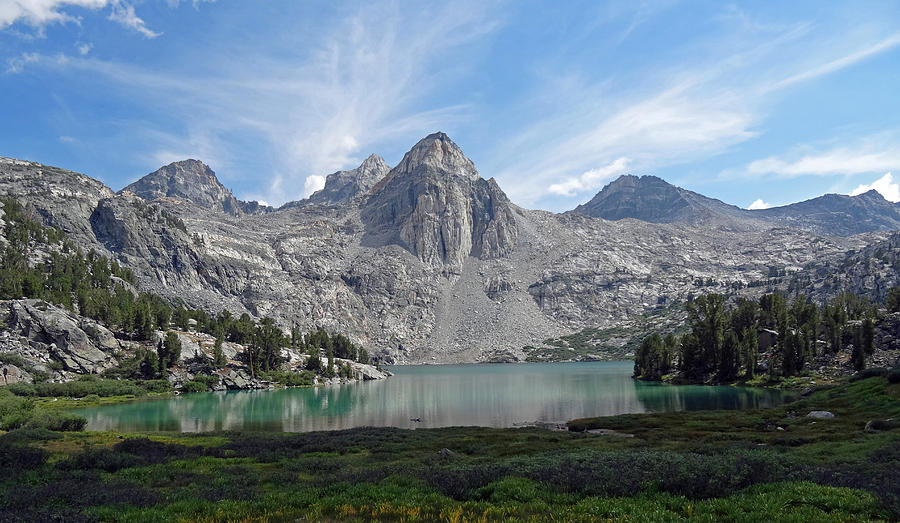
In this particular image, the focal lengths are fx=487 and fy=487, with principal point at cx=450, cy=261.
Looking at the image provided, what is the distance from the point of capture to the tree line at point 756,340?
104 m

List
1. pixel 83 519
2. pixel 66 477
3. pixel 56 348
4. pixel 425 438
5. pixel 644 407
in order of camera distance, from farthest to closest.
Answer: pixel 56 348, pixel 644 407, pixel 425 438, pixel 66 477, pixel 83 519

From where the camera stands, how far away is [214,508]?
15.8 meters

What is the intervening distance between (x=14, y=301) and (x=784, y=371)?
183 metres

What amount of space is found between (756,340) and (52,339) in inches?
6715

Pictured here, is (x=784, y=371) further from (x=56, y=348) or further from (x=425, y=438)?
(x=56, y=348)

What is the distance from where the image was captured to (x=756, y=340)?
116m

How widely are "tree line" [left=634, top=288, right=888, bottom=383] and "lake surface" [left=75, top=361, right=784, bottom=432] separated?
1221 cm

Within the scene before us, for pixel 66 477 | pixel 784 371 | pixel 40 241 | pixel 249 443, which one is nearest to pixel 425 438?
pixel 249 443

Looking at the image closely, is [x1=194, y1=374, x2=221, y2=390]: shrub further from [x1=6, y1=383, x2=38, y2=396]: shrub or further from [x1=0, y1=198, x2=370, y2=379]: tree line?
[x1=6, y1=383, x2=38, y2=396]: shrub

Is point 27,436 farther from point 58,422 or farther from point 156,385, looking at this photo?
point 156,385

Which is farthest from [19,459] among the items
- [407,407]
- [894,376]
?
[894,376]

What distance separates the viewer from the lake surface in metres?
70.4

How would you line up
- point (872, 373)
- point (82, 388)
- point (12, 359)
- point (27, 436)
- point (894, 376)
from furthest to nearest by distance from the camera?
point (12, 359) < point (82, 388) < point (872, 373) < point (894, 376) < point (27, 436)

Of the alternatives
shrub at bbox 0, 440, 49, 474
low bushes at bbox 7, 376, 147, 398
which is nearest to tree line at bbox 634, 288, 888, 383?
shrub at bbox 0, 440, 49, 474
